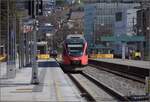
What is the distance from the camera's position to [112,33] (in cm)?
16800

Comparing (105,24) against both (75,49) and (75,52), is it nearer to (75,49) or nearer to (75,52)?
(75,49)

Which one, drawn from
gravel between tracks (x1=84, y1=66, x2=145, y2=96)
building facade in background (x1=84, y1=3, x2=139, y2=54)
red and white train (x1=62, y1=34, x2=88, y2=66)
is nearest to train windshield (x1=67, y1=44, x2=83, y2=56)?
red and white train (x1=62, y1=34, x2=88, y2=66)

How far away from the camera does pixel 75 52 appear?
52125 mm

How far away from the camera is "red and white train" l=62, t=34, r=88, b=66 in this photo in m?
51.5

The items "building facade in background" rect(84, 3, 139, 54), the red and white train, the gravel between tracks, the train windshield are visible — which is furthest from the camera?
"building facade in background" rect(84, 3, 139, 54)

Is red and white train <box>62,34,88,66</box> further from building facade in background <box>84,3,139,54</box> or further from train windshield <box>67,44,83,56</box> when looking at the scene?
building facade in background <box>84,3,139,54</box>

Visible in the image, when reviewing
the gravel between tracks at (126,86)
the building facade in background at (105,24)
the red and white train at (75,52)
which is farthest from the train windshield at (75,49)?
the building facade in background at (105,24)

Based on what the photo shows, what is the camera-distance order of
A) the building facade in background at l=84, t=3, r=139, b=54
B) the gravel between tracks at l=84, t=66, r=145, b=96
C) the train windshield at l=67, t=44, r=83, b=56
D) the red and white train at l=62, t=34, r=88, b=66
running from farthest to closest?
1. the building facade in background at l=84, t=3, r=139, b=54
2. the train windshield at l=67, t=44, r=83, b=56
3. the red and white train at l=62, t=34, r=88, b=66
4. the gravel between tracks at l=84, t=66, r=145, b=96

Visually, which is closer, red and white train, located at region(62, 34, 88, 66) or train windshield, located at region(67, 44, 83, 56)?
red and white train, located at region(62, 34, 88, 66)

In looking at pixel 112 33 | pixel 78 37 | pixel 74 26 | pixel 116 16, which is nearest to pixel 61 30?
pixel 74 26

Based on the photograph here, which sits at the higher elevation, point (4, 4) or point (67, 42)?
point (4, 4)

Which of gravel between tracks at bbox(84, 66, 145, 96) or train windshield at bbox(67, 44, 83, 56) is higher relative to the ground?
train windshield at bbox(67, 44, 83, 56)

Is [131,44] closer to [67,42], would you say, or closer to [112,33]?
[112,33]

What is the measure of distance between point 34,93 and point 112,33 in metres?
145
